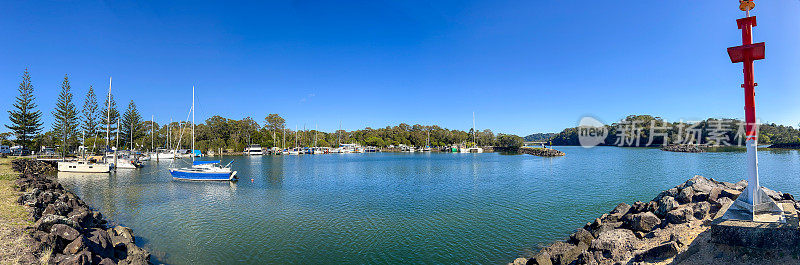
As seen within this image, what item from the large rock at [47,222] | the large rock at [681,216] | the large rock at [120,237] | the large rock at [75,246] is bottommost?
the large rock at [120,237]

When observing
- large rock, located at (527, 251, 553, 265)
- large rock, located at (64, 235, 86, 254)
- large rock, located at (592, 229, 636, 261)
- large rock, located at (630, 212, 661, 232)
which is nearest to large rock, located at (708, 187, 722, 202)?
large rock, located at (630, 212, 661, 232)

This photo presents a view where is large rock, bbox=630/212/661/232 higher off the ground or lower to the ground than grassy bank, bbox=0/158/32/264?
lower

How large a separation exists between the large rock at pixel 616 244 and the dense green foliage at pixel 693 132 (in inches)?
4002

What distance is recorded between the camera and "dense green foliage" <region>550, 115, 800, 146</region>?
99500mm

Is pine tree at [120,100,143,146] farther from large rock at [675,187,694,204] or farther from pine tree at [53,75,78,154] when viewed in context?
large rock at [675,187,694,204]

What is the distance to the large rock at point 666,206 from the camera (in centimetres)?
1121

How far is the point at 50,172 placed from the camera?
38.4 m

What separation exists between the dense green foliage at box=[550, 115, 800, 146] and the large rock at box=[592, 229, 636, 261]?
102 metres

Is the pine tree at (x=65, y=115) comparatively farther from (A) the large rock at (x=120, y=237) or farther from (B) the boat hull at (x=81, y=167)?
(A) the large rock at (x=120, y=237)

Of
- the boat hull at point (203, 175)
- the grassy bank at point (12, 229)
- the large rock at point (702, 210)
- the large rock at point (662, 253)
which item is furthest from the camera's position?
the boat hull at point (203, 175)

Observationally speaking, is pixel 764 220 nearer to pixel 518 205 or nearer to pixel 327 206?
pixel 518 205

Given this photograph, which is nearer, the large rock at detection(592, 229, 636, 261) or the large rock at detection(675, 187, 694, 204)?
the large rock at detection(592, 229, 636, 261)

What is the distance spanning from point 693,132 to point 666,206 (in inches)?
5028

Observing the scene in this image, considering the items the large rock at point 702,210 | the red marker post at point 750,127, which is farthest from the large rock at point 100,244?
the large rock at point 702,210
